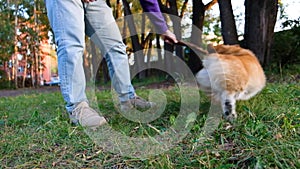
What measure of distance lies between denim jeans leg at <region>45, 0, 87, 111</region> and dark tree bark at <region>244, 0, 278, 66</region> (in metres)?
4.06

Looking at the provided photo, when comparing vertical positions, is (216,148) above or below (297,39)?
below

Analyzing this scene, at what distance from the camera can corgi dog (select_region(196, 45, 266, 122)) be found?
71.7 inches

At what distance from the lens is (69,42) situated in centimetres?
180

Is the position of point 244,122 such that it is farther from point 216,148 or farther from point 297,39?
point 297,39

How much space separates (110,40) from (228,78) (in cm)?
89

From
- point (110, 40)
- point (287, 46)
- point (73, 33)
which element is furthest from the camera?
point (287, 46)

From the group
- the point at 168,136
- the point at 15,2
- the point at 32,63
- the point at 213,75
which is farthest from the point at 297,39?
the point at 32,63

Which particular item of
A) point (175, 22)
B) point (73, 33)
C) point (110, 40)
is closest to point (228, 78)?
point (110, 40)

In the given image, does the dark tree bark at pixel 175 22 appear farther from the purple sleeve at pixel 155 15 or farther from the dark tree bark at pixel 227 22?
the purple sleeve at pixel 155 15

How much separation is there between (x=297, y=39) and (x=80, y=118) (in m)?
5.70

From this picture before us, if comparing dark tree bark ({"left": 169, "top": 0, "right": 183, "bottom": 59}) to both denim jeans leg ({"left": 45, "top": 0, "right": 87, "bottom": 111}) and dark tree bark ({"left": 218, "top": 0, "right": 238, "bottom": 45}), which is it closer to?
dark tree bark ({"left": 218, "top": 0, "right": 238, "bottom": 45})

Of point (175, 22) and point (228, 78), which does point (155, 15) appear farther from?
point (175, 22)

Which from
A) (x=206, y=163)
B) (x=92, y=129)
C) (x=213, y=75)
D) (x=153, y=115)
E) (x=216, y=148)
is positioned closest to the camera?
(x=206, y=163)

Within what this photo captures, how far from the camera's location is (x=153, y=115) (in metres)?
2.01
